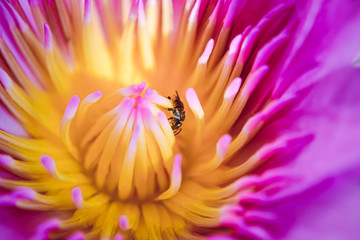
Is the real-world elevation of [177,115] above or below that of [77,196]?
above

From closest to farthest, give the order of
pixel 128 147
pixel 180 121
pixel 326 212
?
pixel 326 212 → pixel 128 147 → pixel 180 121

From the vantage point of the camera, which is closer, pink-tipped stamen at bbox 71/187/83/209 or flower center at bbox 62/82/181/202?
pink-tipped stamen at bbox 71/187/83/209

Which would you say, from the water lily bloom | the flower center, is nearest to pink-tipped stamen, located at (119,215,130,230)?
the water lily bloom

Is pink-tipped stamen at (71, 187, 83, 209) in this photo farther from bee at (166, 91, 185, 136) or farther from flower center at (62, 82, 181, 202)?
bee at (166, 91, 185, 136)

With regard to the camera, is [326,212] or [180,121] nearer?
[326,212]

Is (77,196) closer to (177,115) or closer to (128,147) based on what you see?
(128,147)

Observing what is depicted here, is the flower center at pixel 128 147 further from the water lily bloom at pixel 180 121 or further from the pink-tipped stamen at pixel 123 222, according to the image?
the pink-tipped stamen at pixel 123 222

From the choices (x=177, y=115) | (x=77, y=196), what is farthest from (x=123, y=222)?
(x=177, y=115)

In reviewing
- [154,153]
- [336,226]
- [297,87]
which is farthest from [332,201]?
[154,153]

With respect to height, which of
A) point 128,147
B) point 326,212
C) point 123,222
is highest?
point 128,147
